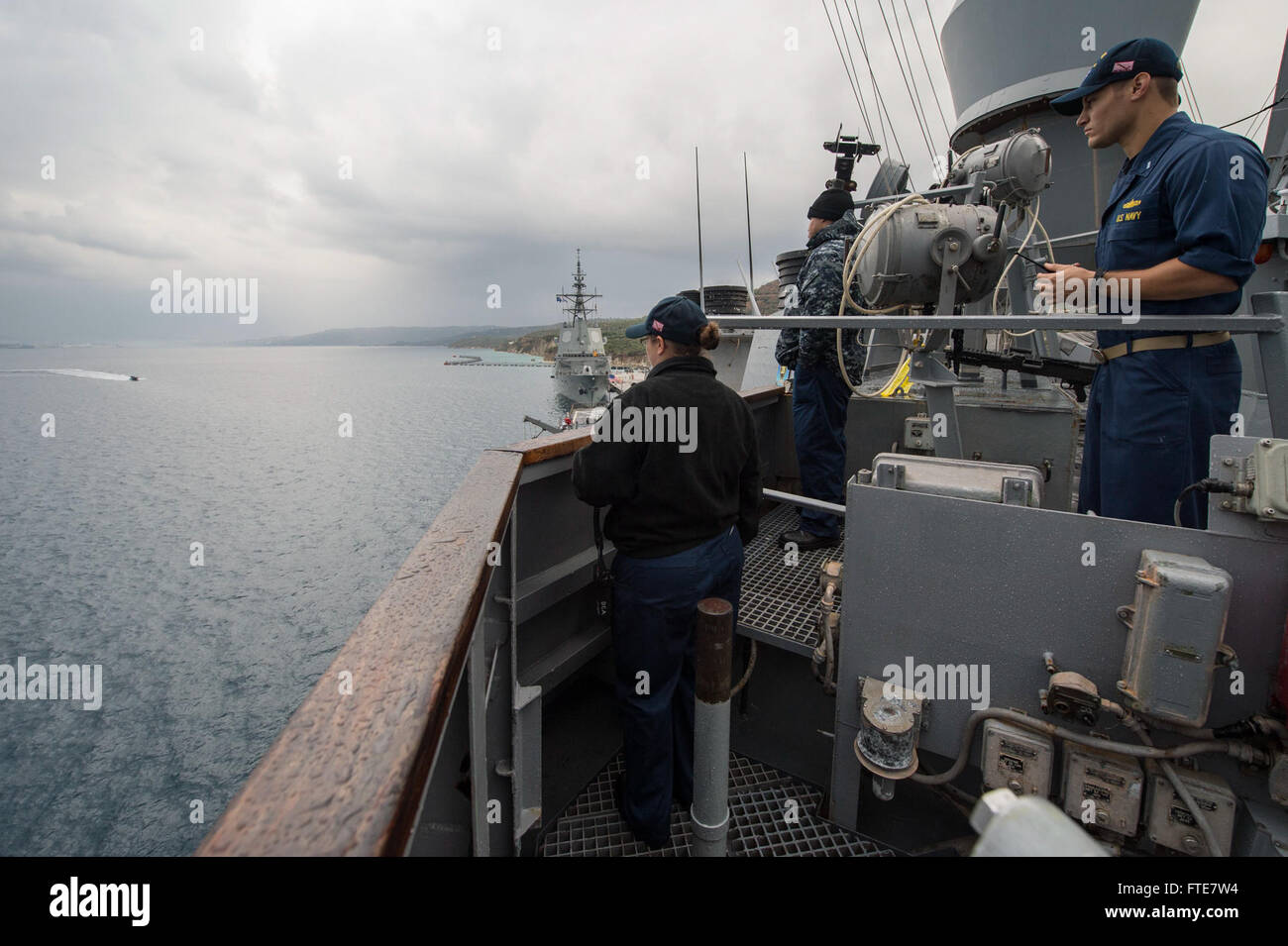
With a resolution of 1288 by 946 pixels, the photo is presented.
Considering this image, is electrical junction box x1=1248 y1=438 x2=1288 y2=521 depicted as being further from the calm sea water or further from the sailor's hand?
the calm sea water

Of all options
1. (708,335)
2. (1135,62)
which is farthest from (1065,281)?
(708,335)

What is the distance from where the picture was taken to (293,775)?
0.70m

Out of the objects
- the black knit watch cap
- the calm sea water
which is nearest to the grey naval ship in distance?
the calm sea water

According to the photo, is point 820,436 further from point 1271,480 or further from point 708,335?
point 1271,480

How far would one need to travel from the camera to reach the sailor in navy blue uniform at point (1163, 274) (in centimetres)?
191

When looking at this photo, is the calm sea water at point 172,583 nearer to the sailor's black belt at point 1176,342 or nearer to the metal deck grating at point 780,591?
the metal deck grating at point 780,591

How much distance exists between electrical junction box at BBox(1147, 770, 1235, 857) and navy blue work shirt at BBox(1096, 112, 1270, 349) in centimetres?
138

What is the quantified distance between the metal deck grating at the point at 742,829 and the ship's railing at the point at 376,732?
3.88 ft

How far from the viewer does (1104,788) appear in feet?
5.46

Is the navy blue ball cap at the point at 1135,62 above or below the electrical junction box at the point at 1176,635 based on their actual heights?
above

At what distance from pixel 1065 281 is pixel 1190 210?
37cm

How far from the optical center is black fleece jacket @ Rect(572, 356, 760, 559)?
2.03m

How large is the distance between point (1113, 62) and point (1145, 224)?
587mm

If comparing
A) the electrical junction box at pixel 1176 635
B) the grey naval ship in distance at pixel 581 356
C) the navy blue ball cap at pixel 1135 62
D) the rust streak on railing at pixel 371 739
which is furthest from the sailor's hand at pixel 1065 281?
the grey naval ship in distance at pixel 581 356
